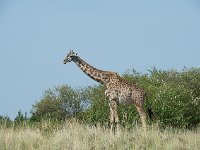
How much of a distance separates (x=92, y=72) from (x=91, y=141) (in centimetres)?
687

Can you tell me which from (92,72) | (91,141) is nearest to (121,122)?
(92,72)

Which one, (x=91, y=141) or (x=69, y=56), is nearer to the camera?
(x=91, y=141)

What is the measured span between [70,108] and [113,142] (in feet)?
132

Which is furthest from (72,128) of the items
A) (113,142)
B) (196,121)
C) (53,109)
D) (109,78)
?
(53,109)

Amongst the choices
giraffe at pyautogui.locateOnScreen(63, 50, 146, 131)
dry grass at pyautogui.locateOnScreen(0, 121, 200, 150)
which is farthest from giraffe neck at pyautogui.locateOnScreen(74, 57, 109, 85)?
dry grass at pyautogui.locateOnScreen(0, 121, 200, 150)

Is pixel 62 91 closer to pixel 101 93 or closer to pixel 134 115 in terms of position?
pixel 101 93

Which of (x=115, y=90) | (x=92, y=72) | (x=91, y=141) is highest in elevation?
(x=92, y=72)

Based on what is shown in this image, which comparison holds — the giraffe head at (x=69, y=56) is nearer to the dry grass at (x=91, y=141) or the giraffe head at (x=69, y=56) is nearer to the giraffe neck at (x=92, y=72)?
the giraffe neck at (x=92, y=72)

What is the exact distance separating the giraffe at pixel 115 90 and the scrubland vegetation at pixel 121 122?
2.21 ft

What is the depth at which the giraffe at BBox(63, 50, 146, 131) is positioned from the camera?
21.0m

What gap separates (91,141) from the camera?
596 inches

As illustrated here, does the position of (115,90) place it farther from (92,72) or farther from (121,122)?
(121,122)

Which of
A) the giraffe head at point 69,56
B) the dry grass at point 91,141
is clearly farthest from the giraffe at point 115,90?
the dry grass at point 91,141

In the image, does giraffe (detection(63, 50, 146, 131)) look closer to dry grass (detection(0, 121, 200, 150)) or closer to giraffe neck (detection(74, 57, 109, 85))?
giraffe neck (detection(74, 57, 109, 85))
